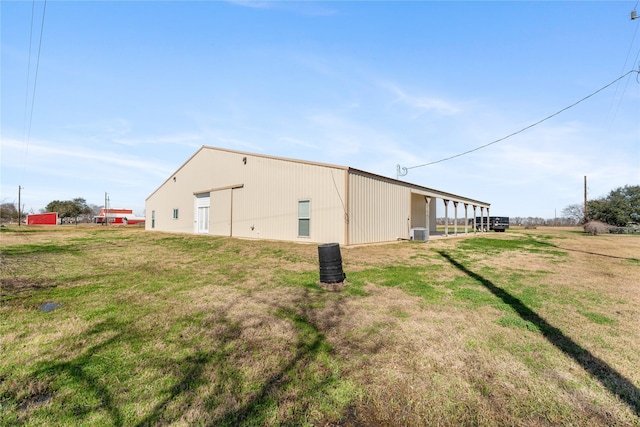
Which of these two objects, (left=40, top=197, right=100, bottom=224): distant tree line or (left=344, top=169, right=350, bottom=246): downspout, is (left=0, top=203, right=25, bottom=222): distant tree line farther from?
(left=344, top=169, right=350, bottom=246): downspout

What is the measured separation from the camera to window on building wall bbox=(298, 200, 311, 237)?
582 inches

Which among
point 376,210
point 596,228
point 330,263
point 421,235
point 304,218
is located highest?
point 376,210

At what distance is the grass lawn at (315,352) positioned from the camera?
2426 mm

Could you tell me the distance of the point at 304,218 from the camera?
49.0 ft

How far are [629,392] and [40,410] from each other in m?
5.39

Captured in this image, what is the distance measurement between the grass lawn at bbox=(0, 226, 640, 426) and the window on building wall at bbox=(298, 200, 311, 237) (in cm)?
774

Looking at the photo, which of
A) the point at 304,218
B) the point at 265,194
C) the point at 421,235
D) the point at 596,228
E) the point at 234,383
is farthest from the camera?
the point at 596,228

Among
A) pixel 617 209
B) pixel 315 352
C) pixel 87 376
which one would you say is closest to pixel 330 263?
pixel 315 352

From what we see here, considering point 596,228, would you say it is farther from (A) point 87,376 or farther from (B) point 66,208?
(B) point 66,208

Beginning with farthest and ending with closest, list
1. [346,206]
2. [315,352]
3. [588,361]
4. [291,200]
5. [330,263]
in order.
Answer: [291,200], [346,206], [330,263], [315,352], [588,361]

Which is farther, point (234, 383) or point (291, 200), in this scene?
point (291, 200)

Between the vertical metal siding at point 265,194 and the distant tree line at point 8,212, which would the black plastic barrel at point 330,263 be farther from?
the distant tree line at point 8,212

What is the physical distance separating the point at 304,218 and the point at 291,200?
53.3 inches

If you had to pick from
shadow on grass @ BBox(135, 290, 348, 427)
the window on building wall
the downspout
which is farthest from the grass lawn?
the window on building wall
